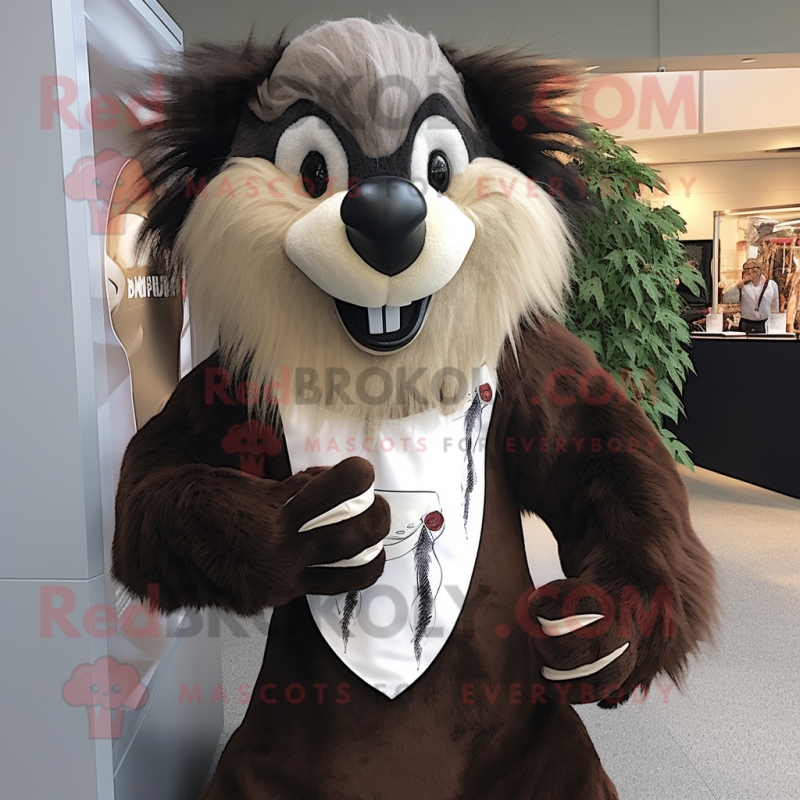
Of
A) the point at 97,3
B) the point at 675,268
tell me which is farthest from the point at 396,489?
the point at 675,268

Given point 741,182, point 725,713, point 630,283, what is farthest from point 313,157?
point 741,182

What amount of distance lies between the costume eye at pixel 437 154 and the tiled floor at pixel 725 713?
78cm

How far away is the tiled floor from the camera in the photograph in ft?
5.50

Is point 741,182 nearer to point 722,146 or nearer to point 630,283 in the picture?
point 722,146

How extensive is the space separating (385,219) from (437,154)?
19 centimetres

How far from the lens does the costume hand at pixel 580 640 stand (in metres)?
0.87

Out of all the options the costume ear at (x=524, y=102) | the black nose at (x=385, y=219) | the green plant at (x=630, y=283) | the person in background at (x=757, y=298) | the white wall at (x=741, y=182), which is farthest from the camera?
the white wall at (x=741, y=182)

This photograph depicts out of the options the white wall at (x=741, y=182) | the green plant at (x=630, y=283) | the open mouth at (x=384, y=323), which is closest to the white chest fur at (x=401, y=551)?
the open mouth at (x=384, y=323)

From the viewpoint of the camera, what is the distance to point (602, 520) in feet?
3.24

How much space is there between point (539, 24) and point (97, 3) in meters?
2.66

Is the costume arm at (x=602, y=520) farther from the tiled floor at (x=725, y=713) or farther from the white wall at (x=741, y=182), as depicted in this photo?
the white wall at (x=741, y=182)

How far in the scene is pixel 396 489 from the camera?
38.8 inches

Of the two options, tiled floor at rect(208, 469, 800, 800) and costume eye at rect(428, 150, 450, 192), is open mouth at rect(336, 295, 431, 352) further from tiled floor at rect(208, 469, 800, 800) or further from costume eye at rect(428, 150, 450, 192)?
tiled floor at rect(208, 469, 800, 800)

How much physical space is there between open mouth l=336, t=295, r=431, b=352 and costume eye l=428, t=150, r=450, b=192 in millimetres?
132
